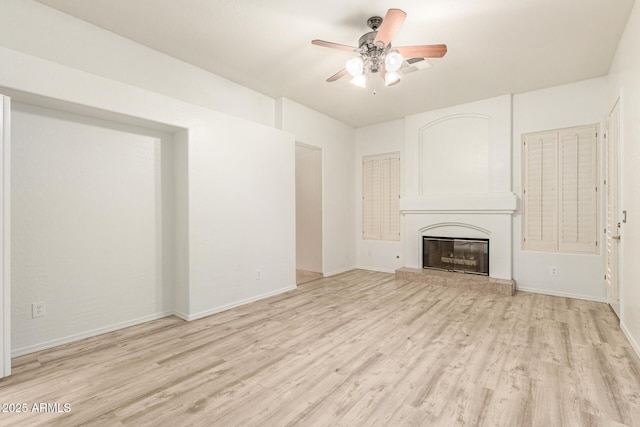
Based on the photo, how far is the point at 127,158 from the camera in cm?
320

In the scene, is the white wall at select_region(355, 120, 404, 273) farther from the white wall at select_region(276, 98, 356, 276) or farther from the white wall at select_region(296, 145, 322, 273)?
the white wall at select_region(296, 145, 322, 273)

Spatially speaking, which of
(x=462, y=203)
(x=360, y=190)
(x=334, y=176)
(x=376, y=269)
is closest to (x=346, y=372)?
(x=462, y=203)

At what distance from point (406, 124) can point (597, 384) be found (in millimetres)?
4529

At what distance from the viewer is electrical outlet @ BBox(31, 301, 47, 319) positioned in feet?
8.54

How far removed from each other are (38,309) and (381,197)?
5149 millimetres

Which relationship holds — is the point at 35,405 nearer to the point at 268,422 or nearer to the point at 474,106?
the point at 268,422

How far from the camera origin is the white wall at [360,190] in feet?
19.1

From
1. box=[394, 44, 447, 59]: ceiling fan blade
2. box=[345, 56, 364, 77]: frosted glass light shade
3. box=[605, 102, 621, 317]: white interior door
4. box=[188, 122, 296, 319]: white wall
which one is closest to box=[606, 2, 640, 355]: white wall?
box=[605, 102, 621, 317]: white interior door

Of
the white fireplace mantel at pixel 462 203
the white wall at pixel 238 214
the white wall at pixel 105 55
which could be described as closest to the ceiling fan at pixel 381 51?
the white wall at pixel 238 214

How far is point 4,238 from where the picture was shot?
214 cm

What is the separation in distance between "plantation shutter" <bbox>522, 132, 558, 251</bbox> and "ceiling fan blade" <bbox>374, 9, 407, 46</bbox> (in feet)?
Answer: 10.9

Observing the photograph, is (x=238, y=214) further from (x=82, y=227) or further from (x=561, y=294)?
(x=561, y=294)

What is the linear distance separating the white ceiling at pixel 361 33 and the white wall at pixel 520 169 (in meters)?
0.23

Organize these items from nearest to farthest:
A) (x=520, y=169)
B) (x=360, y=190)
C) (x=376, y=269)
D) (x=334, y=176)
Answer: (x=520, y=169) < (x=334, y=176) < (x=376, y=269) < (x=360, y=190)
